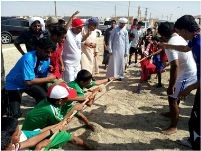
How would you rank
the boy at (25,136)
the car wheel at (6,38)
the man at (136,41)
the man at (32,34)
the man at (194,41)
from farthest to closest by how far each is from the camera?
the car wheel at (6,38) → the man at (136,41) → the man at (32,34) → the man at (194,41) → the boy at (25,136)

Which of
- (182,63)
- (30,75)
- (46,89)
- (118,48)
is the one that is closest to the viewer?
(30,75)

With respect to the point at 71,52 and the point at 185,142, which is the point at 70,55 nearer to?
the point at 71,52

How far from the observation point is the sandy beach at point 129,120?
4598mm

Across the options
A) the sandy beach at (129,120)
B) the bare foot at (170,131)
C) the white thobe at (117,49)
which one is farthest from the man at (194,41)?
the white thobe at (117,49)

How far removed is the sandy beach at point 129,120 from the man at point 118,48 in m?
0.65

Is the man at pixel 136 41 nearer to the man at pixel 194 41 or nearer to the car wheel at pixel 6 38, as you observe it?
the man at pixel 194 41

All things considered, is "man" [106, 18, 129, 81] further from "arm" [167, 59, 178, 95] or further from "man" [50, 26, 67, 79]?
"arm" [167, 59, 178, 95]

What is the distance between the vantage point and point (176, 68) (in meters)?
4.55

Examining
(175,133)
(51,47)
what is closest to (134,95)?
(175,133)

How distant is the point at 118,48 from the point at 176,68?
3799 mm

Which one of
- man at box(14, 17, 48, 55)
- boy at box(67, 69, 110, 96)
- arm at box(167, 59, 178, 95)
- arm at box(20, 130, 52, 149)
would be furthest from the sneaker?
man at box(14, 17, 48, 55)

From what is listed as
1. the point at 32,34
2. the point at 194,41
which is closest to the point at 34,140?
the point at 194,41

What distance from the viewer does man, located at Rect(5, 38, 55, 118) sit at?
13.7 feet

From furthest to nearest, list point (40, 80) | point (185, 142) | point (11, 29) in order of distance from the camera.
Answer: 1. point (11, 29)
2. point (185, 142)
3. point (40, 80)
